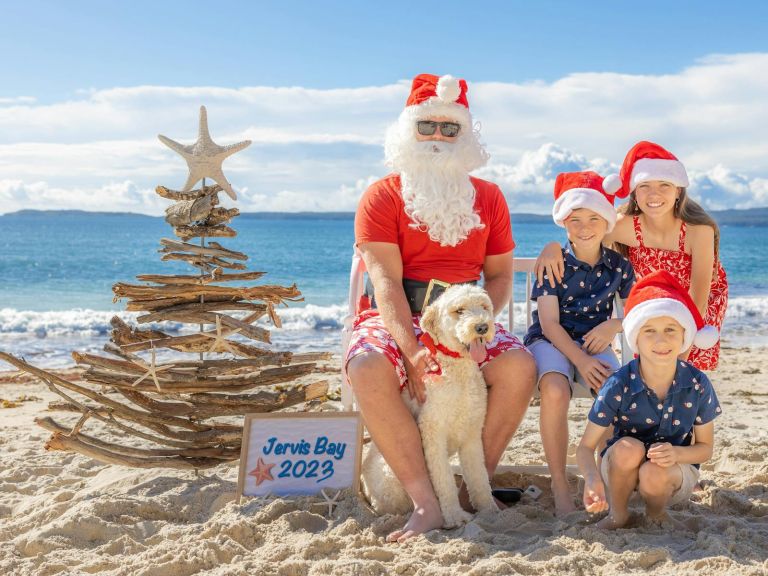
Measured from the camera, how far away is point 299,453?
3729 mm

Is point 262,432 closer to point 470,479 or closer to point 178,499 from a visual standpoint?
point 178,499

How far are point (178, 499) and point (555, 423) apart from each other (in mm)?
1871

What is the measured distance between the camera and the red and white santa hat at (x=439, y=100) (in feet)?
12.9

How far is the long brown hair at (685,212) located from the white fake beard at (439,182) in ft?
2.67

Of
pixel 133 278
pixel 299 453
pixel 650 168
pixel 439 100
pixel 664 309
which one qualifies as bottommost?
pixel 133 278

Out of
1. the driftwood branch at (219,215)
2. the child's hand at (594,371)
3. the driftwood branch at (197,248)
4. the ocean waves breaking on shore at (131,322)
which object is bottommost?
the ocean waves breaking on shore at (131,322)

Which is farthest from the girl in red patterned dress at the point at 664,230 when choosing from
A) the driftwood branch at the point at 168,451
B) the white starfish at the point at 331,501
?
the driftwood branch at the point at 168,451

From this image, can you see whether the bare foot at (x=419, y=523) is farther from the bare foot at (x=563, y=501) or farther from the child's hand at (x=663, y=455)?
the child's hand at (x=663, y=455)

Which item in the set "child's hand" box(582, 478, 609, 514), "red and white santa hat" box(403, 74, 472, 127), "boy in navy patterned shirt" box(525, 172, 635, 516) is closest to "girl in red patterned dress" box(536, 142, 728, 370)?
"boy in navy patterned shirt" box(525, 172, 635, 516)

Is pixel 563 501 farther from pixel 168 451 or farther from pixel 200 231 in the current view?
pixel 200 231

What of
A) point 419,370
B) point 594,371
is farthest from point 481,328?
point 594,371

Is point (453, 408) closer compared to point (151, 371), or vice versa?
point (453, 408)

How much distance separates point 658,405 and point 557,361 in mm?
554

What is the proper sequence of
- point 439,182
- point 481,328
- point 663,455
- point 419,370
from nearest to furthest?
point 663,455 < point 481,328 < point 419,370 < point 439,182
